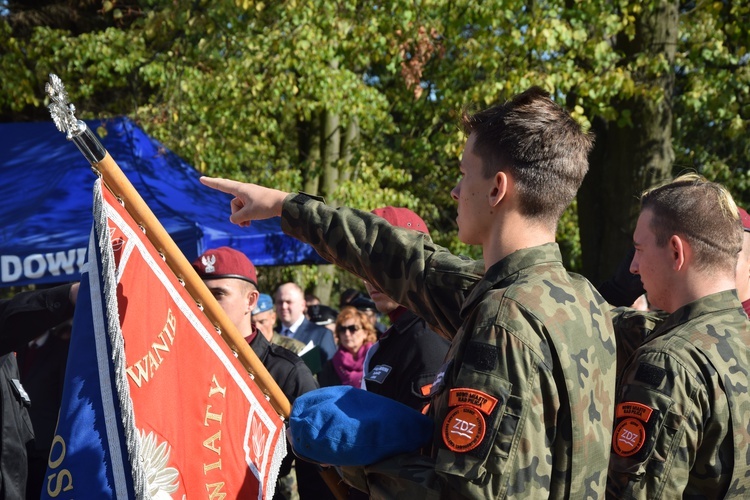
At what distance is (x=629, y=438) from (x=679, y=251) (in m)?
0.61

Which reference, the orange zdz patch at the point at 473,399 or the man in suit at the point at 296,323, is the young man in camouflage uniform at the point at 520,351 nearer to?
the orange zdz patch at the point at 473,399

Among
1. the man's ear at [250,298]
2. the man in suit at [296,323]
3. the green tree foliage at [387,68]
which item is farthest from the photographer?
the green tree foliage at [387,68]

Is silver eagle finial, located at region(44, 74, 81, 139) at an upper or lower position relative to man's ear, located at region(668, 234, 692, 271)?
upper

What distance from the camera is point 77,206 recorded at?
7.84 m

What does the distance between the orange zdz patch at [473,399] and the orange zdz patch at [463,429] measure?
0.01 m

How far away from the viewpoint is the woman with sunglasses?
755 centimetres

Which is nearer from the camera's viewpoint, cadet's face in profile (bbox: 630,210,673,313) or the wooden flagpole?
the wooden flagpole

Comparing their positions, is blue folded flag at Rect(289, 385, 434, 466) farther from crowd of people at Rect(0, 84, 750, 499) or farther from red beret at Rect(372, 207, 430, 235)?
red beret at Rect(372, 207, 430, 235)

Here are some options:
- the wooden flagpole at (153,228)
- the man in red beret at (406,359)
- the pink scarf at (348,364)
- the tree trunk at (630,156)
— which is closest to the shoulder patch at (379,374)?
the man in red beret at (406,359)

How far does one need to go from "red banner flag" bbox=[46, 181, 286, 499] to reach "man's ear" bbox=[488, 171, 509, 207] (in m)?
1.11

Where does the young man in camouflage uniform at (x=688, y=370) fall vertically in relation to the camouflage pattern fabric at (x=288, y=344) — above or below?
above

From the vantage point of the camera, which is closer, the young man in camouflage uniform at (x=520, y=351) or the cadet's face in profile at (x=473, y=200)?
the young man in camouflage uniform at (x=520, y=351)

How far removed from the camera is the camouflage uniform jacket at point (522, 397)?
6.02 ft

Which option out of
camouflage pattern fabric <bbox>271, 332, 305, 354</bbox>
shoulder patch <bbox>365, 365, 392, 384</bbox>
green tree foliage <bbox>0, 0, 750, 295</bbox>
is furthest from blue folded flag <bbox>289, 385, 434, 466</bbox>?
green tree foliage <bbox>0, 0, 750, 295</bbox>
